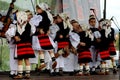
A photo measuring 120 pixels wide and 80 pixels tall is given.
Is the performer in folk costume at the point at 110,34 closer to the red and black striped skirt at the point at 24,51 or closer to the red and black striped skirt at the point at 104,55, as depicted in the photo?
the red and black striped skirt at the point at 104,55

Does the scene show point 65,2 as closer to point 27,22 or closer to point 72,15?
point 72,15

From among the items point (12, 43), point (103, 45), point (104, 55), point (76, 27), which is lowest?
point (104, 55)

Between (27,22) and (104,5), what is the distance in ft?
18.4

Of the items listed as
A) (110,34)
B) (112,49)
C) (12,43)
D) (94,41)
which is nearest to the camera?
(12,43)

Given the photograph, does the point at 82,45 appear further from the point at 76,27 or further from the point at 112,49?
the point at 112,49

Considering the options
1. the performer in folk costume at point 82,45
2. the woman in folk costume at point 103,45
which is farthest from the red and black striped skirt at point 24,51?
the woman in folk costume at point 103,45

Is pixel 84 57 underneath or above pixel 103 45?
underneath

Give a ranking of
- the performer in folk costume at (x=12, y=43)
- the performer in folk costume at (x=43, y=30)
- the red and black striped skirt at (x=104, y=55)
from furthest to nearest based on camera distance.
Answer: the red and black striped skirt at (x=104, y=55) → the performer in folk costume at (x=43, y=30) → the performer in folk costume at (x=12, y=43)

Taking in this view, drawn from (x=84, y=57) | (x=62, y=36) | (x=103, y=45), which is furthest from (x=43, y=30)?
(x=103, y=45)

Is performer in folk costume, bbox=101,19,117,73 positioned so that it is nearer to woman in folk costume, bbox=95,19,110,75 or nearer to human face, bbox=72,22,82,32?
woman in folk costume, bbox=95,19,110,75

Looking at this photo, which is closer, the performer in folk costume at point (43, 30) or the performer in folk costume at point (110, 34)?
the performer in folk costume at point (43, 30)

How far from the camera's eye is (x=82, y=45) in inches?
525

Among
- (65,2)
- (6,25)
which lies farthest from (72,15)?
(6,25)

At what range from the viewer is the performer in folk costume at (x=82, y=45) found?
1334cm
